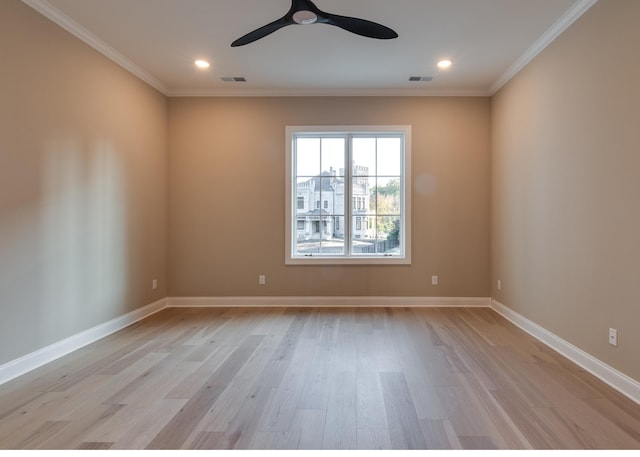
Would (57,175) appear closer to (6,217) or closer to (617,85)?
(6,217)

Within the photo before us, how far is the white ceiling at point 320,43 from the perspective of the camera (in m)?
2.65

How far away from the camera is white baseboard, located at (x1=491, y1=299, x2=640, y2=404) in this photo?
213 cm

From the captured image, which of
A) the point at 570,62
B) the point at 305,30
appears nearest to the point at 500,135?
the point at 570,62

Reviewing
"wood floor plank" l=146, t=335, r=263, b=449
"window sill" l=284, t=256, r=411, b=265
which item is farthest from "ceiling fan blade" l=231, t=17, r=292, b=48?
"window sill" l=284, t=256, r=411, b=265

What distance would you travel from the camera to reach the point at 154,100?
13.6 feet

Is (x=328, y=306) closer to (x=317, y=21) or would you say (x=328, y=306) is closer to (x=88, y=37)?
(x=317, y=21)

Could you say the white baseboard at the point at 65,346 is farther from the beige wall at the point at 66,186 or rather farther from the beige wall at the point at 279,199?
the beige wall at the point at 279,199

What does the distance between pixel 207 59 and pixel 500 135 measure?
3631mm

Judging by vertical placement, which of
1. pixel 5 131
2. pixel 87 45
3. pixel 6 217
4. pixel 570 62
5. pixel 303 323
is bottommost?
pixel 303 323

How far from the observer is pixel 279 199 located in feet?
14.4

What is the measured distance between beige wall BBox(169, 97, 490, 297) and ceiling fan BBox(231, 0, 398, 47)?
6.57ft

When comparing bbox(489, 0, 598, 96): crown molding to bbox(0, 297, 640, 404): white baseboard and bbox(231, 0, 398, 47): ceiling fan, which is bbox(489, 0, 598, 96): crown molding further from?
bbox(0, 297, 640, 404): white baseboard

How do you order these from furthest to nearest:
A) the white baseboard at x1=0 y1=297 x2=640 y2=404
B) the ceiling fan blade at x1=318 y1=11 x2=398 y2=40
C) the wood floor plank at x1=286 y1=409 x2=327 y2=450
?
1. the white baseboard at x1=0 y1=297 x2=640 y2=404
2. the ceiling fan blade at x1=318 y1=11 x2=398 y2=40
3. the wood floor plank at x1=286 y1=409 x2=327 y2=450

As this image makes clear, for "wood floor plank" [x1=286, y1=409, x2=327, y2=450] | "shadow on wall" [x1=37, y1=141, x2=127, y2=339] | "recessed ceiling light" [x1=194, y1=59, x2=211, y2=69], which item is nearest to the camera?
"wood floor plank" [x1=286, y1=409, x2=327, y2=450]
